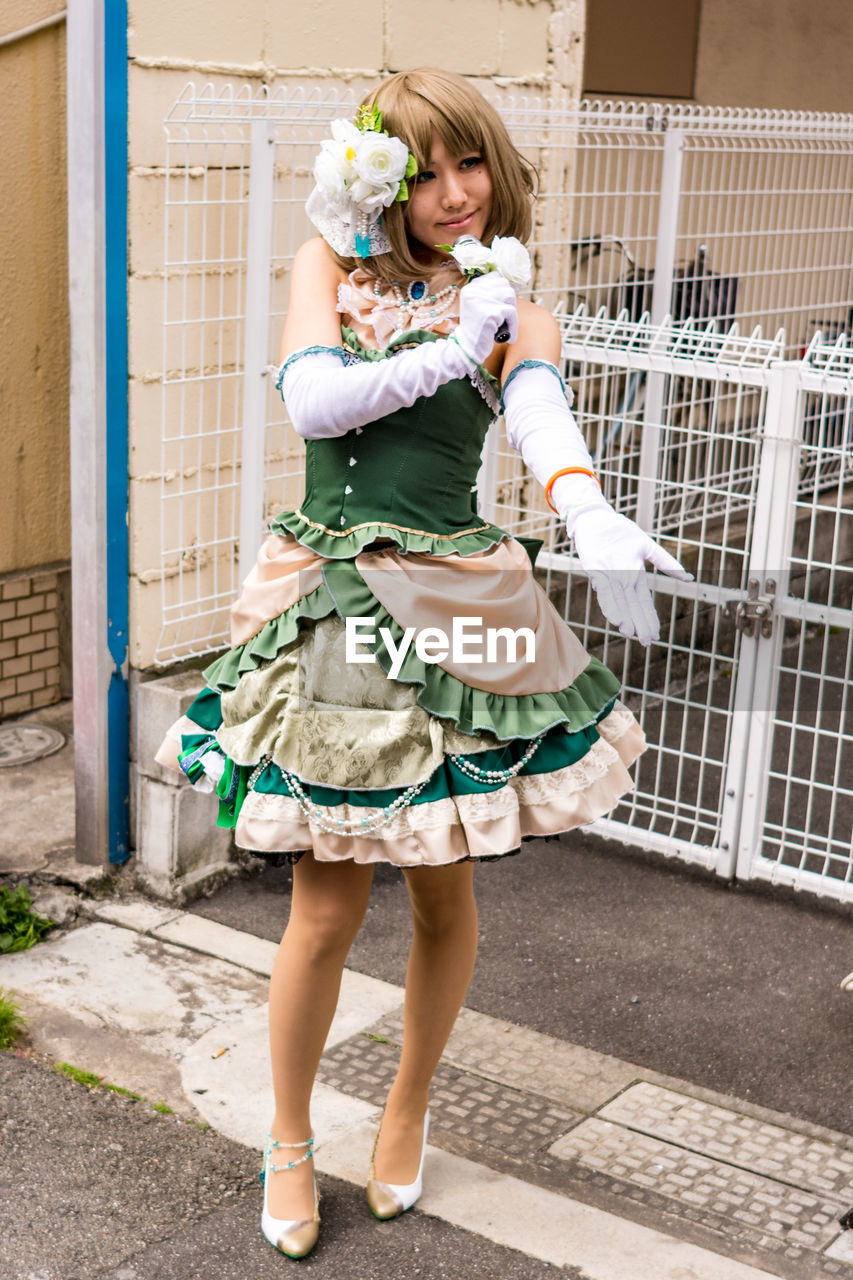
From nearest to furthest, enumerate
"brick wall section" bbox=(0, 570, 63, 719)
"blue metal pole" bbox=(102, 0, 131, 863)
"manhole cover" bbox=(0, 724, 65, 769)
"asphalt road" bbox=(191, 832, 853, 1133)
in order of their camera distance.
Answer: "asphalt road" bbox=(191, 832, 853, 1133), "blue metal pole" bbox=(102, 0, 131, 863), "manhole cover" bbox=(0, 724, 65, 769), "brick wall section" bbox=(0, 570, 63, 719)

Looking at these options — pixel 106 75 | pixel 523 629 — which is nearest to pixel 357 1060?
pixel 523 629

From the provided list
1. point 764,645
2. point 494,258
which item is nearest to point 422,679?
point 494,258

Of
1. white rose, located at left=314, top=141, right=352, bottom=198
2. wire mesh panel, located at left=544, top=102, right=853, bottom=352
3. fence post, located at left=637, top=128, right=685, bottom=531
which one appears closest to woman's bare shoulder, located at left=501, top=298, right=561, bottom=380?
white rose, located at left=314, top=141, right=352, bottom=198

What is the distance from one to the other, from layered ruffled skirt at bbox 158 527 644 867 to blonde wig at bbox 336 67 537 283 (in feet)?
1.63

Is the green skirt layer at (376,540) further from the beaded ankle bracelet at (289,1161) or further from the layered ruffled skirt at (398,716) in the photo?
the beaded ankle bracelet at (289,1161)

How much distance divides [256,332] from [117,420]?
1.53 ft

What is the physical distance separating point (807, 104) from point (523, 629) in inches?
298

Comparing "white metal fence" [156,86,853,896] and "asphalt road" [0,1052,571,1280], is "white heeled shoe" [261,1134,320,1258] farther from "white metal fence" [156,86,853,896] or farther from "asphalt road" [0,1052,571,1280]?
"white metal fence" [156,86,853,896]

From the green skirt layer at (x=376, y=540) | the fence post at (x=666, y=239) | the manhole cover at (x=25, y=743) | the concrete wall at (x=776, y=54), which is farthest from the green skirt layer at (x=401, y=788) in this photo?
the concrete wall at (x=776, y=54)

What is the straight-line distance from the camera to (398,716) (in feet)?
8.22

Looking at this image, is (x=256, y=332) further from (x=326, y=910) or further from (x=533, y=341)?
(x=326, y=910)

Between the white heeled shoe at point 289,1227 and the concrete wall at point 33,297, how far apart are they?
2.84m

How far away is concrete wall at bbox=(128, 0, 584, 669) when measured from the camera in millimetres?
3873

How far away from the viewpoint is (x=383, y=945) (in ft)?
13.1
